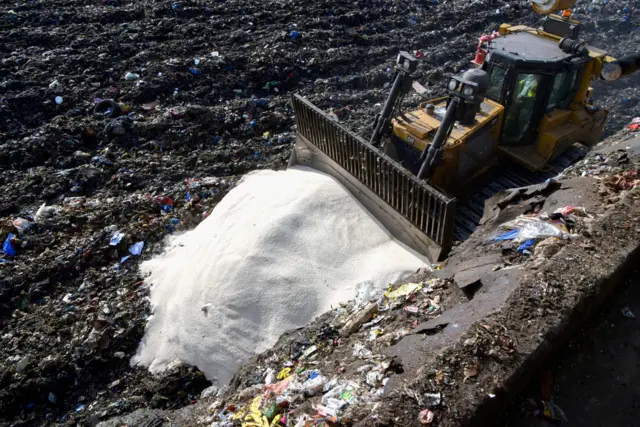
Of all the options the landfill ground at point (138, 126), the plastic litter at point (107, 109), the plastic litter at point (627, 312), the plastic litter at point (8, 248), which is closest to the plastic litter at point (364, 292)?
the landfill ground at point (138, 126)

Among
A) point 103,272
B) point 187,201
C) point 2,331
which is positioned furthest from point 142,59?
point 2,331

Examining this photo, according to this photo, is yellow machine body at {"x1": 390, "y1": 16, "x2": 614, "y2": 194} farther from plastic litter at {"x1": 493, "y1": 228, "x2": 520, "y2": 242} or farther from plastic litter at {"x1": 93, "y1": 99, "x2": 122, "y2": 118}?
plastic litter at {"x1": 93, "y1": 99, "x2": 122, "y2": 118}

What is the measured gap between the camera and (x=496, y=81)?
16.2 feet

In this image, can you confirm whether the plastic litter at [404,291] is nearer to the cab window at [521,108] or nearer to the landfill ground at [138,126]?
the landfill ground at [138,126]

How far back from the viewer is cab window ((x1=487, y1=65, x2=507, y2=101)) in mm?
4820

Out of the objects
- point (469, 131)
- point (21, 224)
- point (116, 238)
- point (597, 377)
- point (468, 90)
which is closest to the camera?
point (597, 377)

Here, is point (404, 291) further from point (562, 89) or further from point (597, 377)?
point (562, 89)

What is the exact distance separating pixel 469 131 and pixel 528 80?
2.94ft

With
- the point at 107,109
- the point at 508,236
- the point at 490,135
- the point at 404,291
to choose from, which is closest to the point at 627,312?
the point at 508,236

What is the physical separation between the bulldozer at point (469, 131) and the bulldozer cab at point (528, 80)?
1 centimetres

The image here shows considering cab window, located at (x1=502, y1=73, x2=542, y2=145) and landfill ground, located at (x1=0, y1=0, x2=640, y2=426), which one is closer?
landfill ground, located at (x1=0, y1=0, x2=640, y2=426)

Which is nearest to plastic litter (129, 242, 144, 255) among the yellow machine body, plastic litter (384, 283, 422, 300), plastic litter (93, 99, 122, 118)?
plastic litter (384, 283, 422, 300)

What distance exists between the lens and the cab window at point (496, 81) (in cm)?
482

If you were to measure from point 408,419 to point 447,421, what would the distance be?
0.71ft
